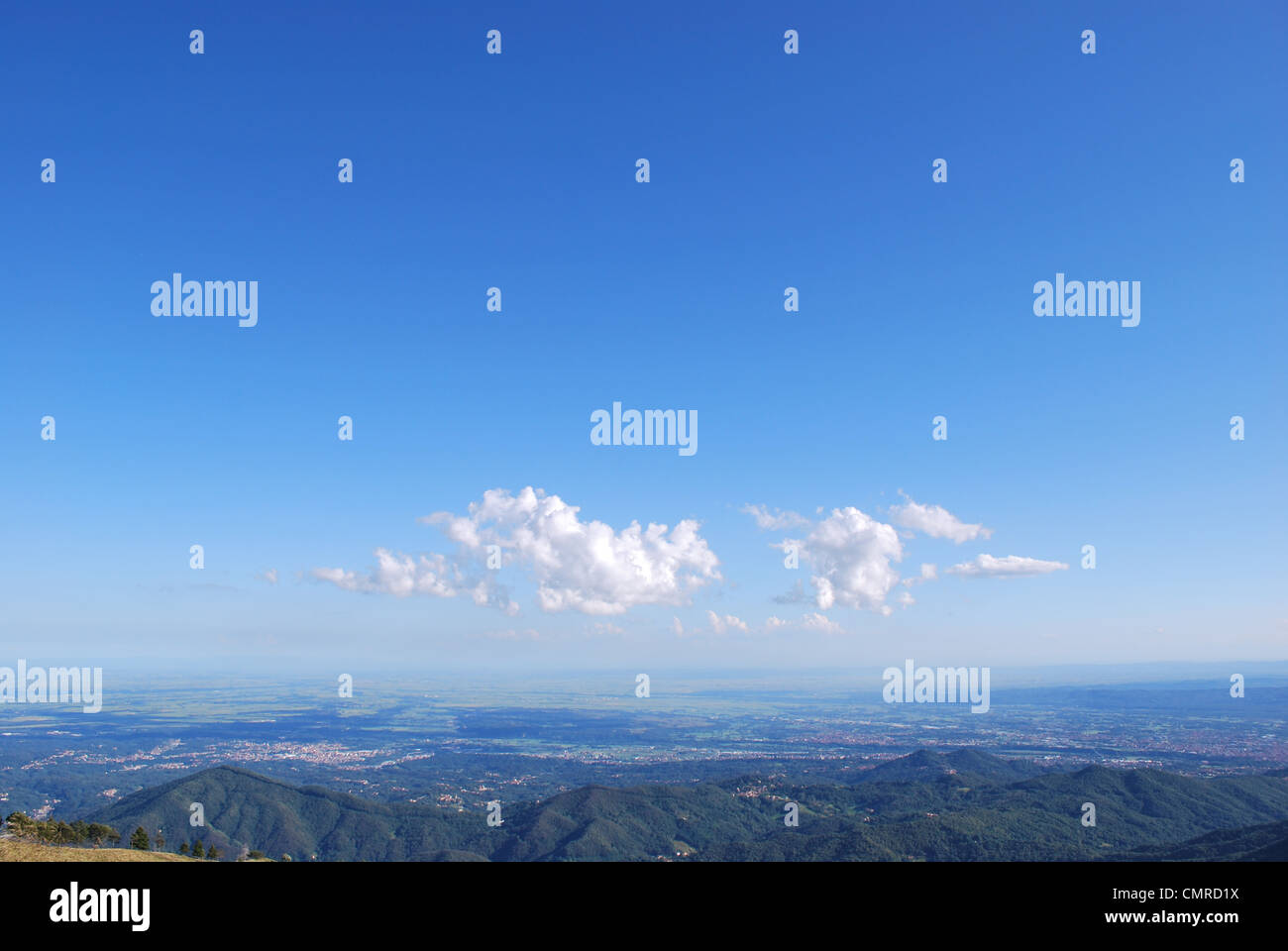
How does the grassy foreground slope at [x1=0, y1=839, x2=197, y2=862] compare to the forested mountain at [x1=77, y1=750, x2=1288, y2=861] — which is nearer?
the grassy foreground slope at [x1=0, y1=839, x2=197, y2=862]

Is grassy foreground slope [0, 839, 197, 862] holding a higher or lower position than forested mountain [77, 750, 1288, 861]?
higher

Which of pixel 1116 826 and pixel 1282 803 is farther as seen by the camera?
pixel 1282 803

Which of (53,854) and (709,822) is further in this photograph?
(709,822)

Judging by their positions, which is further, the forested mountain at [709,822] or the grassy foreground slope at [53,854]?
the forested mountain at [709,822]

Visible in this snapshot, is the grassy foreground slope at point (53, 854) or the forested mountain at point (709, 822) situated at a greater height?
the grassy foreground slope at point (53, 854)

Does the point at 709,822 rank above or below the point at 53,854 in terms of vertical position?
below
